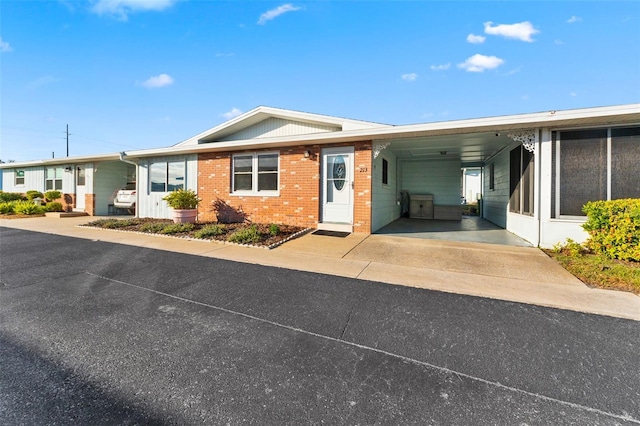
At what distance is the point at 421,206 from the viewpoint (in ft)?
44.3

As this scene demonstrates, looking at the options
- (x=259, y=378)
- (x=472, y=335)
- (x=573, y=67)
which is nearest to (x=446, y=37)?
(x=573, y=67)

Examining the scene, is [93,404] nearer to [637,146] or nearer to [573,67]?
[637,146]

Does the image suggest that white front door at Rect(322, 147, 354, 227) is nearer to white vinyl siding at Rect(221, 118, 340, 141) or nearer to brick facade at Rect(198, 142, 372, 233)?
brick facade at Rect(198, 142, 372, 233)

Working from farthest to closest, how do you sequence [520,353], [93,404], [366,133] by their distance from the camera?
[366,133] → [520,353] → [93,404]

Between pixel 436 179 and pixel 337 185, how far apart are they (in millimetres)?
6960

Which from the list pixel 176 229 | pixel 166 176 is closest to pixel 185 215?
pixel 176 229

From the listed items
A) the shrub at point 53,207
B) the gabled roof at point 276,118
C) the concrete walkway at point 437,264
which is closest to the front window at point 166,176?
the gabled roof at point 276,118

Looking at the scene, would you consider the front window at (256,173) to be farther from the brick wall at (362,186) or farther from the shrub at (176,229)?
the brick wall at (362,186)

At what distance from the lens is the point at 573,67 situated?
328 inches

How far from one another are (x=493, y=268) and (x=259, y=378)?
445 centimetres

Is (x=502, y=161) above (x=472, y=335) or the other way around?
above

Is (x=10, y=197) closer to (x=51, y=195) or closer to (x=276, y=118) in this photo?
(x=51, y=195)

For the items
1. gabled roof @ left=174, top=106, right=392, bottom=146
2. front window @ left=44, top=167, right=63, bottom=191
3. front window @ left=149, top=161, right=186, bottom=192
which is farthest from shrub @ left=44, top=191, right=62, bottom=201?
gabled roof @ left=174, top=106, right=392, bottom=146

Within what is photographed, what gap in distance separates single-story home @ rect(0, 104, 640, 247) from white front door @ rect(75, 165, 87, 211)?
0.06m
